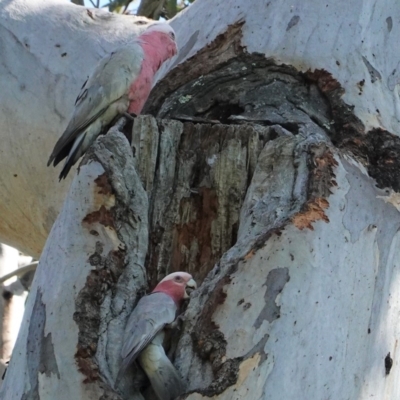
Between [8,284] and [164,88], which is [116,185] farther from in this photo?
Result: [8,284]

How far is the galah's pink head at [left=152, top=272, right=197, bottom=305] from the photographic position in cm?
163

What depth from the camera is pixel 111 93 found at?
8.06ft

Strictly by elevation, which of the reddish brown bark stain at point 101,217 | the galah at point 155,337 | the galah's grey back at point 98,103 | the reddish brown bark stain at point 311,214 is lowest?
the galah at point 155,337

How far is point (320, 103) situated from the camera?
211 cm

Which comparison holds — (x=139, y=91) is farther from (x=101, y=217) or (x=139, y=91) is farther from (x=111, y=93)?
(x=101, y=217)

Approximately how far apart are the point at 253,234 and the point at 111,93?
3.14 feet

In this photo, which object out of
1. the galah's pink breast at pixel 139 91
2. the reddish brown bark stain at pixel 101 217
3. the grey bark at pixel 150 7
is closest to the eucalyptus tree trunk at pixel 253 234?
the reddish brown bark stain at pixel 101 217

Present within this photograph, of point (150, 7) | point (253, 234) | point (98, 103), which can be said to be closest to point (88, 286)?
point (253, 234)

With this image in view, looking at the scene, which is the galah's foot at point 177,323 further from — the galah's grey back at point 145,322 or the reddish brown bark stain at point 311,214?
the reddish brown bark stain at point 311,214

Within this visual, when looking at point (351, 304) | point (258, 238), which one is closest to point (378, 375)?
point (351, 304)

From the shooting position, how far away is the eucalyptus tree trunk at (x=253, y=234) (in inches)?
59.2

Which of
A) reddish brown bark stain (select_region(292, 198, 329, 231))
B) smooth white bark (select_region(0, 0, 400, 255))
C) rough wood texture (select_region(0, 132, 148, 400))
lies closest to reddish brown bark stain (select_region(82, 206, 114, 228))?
rough wood texture (select_region(0, 132, 148, 400))

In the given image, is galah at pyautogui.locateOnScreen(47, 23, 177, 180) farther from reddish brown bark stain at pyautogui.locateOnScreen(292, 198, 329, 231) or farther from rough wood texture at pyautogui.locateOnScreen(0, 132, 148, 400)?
reddish brown bark stain at pyautogui.locateOnScreen(292, 198, 329, 231)

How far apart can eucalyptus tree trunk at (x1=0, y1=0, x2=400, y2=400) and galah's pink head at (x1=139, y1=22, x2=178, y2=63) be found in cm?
33
